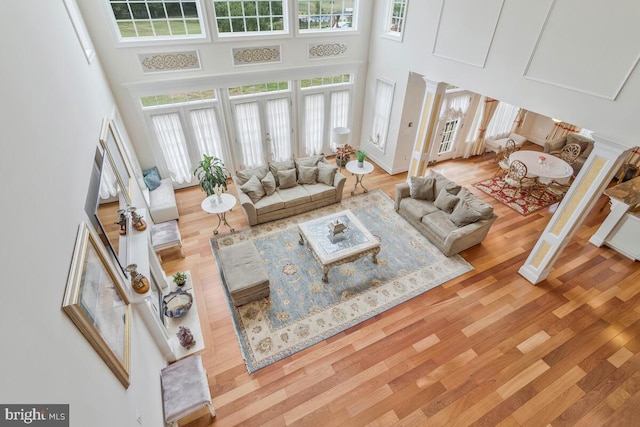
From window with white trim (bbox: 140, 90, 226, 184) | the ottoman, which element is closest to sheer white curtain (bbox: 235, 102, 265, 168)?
window with white trim (bbox: 140, 90, 226, 184)

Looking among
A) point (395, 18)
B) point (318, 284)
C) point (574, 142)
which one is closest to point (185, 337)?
point (318, 284)

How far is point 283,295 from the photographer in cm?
486

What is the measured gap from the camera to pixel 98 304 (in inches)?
84.7

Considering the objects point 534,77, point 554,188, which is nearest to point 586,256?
point 554,188

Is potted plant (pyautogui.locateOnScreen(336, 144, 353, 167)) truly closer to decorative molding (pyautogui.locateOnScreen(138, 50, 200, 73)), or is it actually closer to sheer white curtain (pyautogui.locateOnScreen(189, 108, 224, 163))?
sheer white curtain (pyautogui.locateOnScreen(189, 108, 224, 163))

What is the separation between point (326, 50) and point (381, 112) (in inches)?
76.5

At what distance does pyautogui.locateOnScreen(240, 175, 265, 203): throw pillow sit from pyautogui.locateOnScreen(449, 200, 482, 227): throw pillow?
376 cm

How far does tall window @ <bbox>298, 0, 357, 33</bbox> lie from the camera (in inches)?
249

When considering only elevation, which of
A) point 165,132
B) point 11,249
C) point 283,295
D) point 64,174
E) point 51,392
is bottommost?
point 283,295

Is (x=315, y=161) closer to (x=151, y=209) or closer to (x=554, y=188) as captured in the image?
(x=151, y=209)

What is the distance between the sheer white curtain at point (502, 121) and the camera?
857 centimetres

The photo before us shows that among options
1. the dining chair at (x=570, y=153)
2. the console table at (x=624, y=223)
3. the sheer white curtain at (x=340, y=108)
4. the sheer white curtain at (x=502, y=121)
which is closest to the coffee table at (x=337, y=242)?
the sheer white curtain at (x=340, y=108)

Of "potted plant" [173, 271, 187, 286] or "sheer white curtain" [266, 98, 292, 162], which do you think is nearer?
"potted plant" [173, 271, 187, 286]

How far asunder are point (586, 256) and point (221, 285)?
21.6 feet
